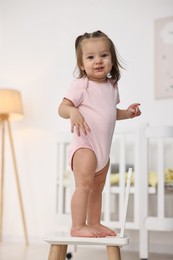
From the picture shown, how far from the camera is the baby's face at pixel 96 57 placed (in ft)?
3.51

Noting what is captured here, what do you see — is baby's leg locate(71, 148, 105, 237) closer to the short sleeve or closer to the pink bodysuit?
the pink bodysuit

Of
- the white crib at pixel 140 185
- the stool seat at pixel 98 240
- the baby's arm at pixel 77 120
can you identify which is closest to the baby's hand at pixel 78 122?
the baby's arm at pixel 77 120

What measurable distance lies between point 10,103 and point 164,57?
1.07m

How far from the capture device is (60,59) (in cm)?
306

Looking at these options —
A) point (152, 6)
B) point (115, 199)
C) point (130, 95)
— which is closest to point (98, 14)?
point (152, 6)

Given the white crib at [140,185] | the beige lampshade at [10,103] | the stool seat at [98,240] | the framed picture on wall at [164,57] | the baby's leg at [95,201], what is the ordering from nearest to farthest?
1. the stool seat at [98,240]
2. the baby's leg at [95,201]
3. the white crib at [140,185]
4. the framed picture on wall at [164,57]
5. the beige lampshade at [10,103]

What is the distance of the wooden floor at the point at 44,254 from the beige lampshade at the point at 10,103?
2.91ft

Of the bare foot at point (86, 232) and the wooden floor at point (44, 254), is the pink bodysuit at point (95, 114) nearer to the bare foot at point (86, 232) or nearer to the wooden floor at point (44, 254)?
the bare foot at point (86, 232)

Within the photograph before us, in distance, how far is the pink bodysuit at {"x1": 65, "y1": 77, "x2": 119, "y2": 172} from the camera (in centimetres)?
105

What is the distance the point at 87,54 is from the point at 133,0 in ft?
6.53

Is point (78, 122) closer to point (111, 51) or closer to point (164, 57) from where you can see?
point (111, 51)

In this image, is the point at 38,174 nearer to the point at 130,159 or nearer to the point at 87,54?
the point at 130,159

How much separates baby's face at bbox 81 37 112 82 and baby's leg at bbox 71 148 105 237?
20cm

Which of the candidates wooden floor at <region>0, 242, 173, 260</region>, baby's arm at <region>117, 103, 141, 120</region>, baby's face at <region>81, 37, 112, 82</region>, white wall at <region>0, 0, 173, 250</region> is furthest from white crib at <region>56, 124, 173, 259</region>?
baby's face at <region>81, 37, 112, 82</region>
